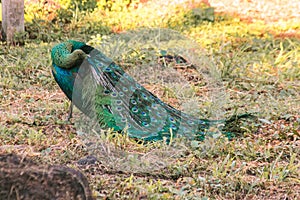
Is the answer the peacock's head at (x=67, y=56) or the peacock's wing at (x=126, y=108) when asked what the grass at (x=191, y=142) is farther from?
the peacock's head at (x=67, y=56)

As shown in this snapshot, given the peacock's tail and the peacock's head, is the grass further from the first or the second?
the peacock's head

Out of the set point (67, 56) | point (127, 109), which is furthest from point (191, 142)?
point (67, 56)

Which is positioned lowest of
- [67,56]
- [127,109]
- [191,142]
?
[191,142]

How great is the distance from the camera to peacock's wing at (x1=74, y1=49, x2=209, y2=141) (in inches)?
180

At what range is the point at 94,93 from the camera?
471cm

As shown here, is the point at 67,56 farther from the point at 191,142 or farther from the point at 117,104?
the point at 191,142

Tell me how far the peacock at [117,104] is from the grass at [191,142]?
A: 12 cm

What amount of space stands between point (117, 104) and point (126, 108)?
78 millimetres

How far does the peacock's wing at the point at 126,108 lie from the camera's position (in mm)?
4578

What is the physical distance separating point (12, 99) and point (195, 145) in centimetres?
190

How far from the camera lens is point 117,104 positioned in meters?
4.71

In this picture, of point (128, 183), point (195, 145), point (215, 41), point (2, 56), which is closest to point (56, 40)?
point (2, 56)

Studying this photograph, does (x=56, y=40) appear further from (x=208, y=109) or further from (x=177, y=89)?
(x=208, y=109)

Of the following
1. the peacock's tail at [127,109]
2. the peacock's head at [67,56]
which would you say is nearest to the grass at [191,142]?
the peacock's tail at [127,109]
